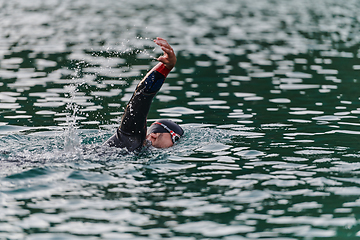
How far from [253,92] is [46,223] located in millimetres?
9348

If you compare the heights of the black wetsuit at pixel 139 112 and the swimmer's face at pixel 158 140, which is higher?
the black wetsuit at pixel 139 112

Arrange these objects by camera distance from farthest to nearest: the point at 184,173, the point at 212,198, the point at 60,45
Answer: the point at 60,45
the point at 184,173
the point at 212,198

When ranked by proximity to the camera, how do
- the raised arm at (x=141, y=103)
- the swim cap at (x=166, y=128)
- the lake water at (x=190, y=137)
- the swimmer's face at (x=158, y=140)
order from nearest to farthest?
1. the lake water at (x=190, y=137)
2. the raised arm at (x=141, y=103)
3. the swimmer's face at (x=158, y=140)
4. the swim cap at (x=166, y=128)

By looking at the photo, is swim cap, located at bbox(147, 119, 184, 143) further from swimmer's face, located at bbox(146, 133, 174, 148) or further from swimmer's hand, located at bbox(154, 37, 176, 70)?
swimmer's hand, located at bbox(154, 37, 176, 70)

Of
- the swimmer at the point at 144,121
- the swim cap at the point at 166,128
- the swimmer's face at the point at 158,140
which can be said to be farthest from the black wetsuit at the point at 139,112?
the swim cap at the point at 166,128

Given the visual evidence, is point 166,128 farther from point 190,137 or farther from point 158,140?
point 190,137

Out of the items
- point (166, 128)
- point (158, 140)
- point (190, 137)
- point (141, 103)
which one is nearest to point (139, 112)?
point (141, 103)

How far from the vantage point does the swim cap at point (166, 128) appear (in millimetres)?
9633

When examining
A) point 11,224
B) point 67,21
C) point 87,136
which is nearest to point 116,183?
point 11,224

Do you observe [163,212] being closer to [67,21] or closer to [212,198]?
[212,198]

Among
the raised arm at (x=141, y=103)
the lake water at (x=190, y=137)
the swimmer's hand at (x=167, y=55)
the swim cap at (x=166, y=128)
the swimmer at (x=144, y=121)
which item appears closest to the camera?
the lake water at (x=190, y=137)

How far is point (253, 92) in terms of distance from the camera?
1458 centimetres

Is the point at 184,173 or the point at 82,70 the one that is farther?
the point at 82,70

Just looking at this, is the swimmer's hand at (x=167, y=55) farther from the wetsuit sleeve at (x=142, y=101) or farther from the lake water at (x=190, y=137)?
the lake water at (x=190, y=137)
